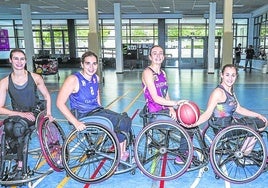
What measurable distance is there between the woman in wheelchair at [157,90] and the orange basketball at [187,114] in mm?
69

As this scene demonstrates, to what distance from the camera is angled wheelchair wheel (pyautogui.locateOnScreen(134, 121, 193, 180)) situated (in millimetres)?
2861

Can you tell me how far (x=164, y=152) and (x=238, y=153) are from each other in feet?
2.38

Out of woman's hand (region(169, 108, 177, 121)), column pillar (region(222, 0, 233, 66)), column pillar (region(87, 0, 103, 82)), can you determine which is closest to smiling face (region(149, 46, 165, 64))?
woman's hand (region(169, 108, 177, 121))

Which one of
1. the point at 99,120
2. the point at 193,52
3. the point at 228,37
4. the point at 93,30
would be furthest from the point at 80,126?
the point at 193,52

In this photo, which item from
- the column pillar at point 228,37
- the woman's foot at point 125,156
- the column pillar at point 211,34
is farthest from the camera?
the column pillar at point 211,34

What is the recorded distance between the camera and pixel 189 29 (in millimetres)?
18953

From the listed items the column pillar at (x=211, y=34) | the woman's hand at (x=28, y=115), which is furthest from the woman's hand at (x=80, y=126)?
the column pillar at (x=211, y=34)

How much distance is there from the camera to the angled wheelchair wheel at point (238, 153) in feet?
9.14

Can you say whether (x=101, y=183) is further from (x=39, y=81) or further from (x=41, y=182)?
(x=39, y=81)

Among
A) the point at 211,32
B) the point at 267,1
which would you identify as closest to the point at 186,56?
the point at 211,32

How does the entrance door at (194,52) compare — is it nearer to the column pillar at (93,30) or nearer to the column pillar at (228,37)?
the column pillar at (93,30)

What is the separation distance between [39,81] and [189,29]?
55.6ft

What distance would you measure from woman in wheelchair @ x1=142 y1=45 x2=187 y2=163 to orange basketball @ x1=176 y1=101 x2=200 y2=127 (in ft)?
0.23

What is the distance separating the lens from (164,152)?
9.77 feet
